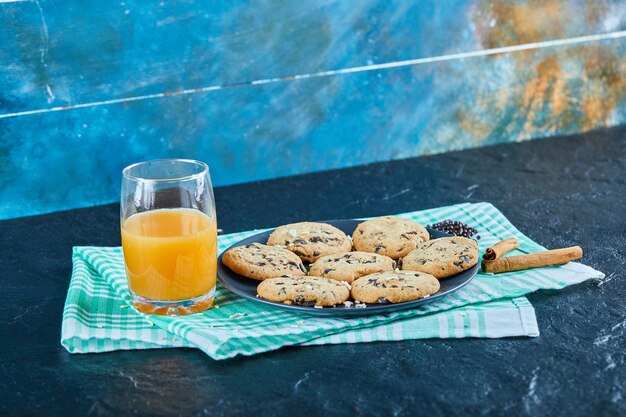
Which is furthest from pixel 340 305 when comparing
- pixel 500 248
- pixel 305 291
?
pixel 500 248

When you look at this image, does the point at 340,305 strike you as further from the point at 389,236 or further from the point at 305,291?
the point at 389,236

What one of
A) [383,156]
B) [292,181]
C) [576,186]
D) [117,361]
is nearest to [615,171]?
[576,186]

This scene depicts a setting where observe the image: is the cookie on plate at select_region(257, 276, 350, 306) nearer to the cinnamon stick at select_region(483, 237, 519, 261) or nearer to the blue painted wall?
the cinnamon stick at select_region(483, 237, 519, 261)

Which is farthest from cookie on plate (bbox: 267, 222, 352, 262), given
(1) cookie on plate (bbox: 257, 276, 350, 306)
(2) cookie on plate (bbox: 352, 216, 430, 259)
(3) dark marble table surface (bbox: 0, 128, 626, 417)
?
(3) dark marble table surface (bbox: 0, 128, 626, 417)

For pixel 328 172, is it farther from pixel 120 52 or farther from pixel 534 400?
pixel 534 400

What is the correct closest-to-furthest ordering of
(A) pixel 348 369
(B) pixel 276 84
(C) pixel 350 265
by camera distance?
(A) pixel 348 369
(C) pixel 350 265
(B) pixel 276 84
